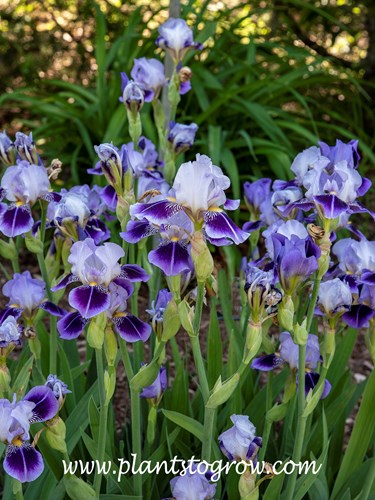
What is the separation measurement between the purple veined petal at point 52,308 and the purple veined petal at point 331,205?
0.52 meters

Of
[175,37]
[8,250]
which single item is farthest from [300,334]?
[175,37]

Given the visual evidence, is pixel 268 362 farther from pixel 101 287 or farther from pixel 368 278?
pixel 101 287

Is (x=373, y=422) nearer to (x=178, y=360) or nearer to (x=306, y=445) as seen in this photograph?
(x=306, y=445)

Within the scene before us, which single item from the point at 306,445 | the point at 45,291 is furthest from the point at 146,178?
the point at 306,445

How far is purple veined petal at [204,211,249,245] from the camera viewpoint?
1050 mm

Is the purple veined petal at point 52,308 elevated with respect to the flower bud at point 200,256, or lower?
Answer: lower

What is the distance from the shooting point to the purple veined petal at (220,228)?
1.05 meters

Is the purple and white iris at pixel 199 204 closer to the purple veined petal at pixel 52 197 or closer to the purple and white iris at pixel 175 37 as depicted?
the purple veined petal at pixel 52 197

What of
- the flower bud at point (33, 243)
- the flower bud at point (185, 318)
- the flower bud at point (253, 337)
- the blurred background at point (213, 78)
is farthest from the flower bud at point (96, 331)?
the blurred background at point (213, 78)

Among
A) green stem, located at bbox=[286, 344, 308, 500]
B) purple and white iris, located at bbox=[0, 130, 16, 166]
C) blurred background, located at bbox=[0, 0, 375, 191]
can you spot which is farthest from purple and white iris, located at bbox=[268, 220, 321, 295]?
blurred background, located at bbox=[0, 0, 375, 191]

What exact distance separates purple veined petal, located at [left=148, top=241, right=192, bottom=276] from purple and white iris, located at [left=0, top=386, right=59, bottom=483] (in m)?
0.27

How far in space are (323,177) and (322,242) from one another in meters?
0.12

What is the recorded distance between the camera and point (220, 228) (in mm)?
1060

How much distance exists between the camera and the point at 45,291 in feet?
4.90
